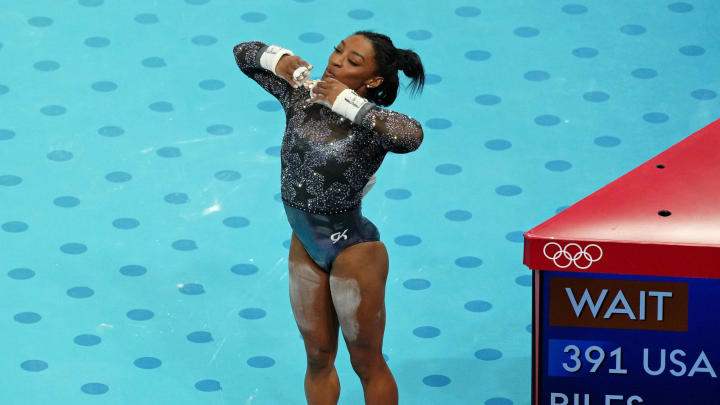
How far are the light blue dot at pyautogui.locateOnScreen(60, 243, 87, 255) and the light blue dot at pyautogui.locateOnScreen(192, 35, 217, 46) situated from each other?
6.36 ft

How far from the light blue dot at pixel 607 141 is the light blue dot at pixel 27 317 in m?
3.12

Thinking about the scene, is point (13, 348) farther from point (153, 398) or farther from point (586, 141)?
point (586, 141)

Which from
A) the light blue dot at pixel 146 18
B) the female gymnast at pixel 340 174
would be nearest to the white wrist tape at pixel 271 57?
the female gymnast at pixel 340 174

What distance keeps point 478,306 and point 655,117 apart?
1.90m

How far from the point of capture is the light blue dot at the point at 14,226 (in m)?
7.65

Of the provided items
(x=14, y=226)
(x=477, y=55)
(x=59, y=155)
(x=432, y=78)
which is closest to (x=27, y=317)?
(x=14, y=226)

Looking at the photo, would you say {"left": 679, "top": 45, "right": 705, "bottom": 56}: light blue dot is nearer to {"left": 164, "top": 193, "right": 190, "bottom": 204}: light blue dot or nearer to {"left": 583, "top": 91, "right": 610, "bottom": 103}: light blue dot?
{"left": 583, "top": 91, "right": 610, "bottom": 103}: light blue dot

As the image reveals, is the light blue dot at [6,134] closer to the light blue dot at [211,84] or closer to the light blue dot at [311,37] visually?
the light blue dot at [211,84]

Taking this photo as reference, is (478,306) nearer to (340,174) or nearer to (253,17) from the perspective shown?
(340,174)

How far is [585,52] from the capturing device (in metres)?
8.90

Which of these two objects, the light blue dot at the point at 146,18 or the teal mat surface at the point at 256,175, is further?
the light blue dot at the point at 146,18

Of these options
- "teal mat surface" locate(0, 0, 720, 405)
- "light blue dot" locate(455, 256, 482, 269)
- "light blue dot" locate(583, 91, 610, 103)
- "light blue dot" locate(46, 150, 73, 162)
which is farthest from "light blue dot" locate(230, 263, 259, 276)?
"light blue dot" locate(583, 91, 610, 103)

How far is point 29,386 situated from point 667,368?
304 centimetres

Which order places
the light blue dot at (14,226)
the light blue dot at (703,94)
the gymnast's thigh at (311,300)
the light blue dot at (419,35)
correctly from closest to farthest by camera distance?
the gymnast's thigh at (311,300) → the light blue dot at (14,226) → the light blue dot at (703,94) → the light blue dot at (419,35)
